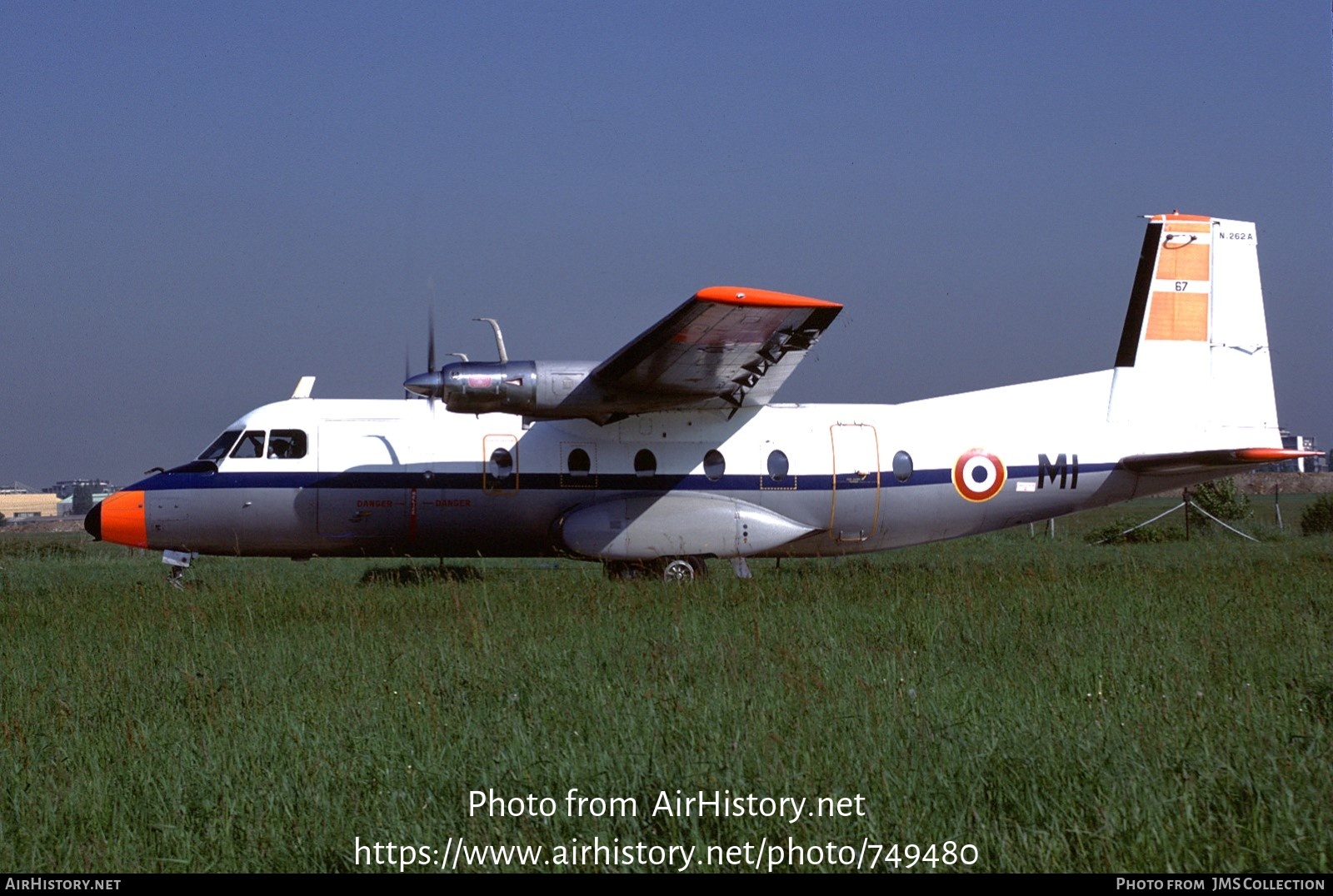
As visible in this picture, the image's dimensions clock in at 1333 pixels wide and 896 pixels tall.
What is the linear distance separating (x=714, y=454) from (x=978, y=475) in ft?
11.4

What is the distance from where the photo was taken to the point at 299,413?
13.7 m

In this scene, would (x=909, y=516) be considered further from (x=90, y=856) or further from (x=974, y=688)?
(x=90, y=856)

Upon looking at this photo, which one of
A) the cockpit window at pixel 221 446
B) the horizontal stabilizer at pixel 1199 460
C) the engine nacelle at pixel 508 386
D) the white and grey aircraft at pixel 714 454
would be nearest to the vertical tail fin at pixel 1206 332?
the white and grey aircraft at pixel 714 454

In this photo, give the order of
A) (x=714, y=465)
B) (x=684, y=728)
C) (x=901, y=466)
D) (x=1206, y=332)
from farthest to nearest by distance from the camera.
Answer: (x=1206, y=332) < (x=901, y=466) < (x=714, y=465) < (x=684, y=728)

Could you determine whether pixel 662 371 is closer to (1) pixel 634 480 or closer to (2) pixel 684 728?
(1) pixel 634 480

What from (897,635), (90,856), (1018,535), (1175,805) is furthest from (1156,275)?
(1018,535)

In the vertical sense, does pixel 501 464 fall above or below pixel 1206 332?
below

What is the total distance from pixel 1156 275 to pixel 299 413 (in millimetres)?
11445

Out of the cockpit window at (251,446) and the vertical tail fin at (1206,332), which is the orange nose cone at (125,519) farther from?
the vertical tail fin at (1206,332)

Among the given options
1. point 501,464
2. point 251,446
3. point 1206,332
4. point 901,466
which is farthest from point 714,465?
point 1206,332

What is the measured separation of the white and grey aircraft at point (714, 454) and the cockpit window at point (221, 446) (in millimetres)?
61

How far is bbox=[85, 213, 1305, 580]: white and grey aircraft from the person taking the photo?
43.5ft

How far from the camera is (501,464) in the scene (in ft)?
44.4

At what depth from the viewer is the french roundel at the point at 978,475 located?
46.5 ft
